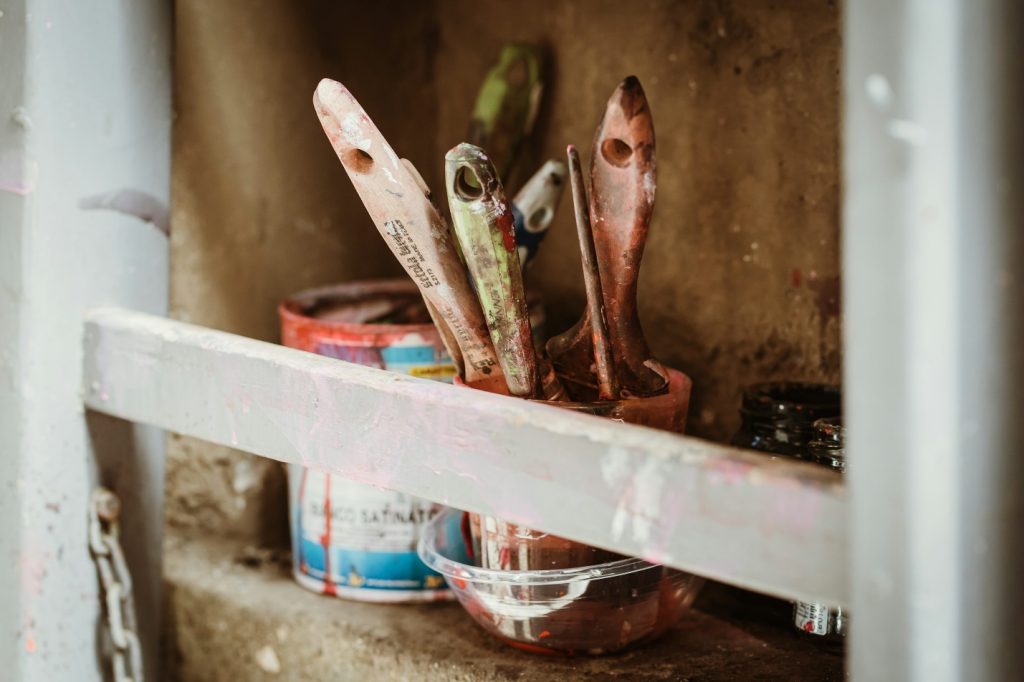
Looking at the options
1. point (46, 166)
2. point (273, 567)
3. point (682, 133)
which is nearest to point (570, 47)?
point (682, 133)

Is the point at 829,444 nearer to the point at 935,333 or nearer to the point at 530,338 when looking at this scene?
the point at 530,338

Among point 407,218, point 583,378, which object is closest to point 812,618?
point 583,378

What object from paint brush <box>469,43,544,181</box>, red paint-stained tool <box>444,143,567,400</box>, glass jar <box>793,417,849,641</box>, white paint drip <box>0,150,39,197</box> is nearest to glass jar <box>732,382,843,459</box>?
glass jar <box>793,417,849,641</box>

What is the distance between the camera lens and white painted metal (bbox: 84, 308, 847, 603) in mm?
570

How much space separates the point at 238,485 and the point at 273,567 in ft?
0.39

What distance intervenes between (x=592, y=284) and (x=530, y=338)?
70 mm

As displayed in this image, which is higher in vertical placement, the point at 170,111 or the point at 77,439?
the point at 170,111

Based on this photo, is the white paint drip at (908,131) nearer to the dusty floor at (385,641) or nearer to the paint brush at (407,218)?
the paint brush at (407,218)

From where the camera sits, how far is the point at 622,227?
789mm

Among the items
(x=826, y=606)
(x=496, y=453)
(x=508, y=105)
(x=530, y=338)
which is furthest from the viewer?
(x=508, y=105)

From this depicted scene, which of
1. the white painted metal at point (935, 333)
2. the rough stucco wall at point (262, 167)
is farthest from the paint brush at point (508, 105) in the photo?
the white painted metal at point (935, 333)

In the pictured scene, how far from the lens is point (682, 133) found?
3.64 ft

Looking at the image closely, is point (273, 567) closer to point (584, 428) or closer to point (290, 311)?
point (290, 311)

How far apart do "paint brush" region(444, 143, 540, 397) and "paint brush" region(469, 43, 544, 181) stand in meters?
0.45
